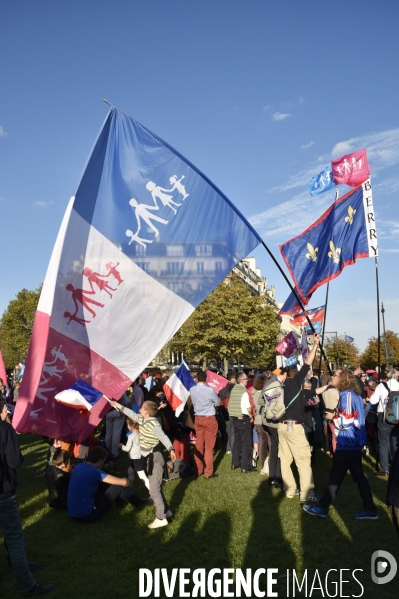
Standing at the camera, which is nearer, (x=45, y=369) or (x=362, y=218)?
(x=45, y=369)

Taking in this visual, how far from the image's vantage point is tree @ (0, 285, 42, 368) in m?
66.1

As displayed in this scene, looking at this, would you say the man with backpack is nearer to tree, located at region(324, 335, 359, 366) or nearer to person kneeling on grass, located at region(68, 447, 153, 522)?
person kneeling on grass, located at region(68, 447, 153, 522)

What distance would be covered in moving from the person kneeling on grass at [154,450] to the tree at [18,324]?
61179mm

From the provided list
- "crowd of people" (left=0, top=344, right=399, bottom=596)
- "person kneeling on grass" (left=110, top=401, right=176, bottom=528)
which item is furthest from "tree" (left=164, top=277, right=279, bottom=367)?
"person kneeling on grass" (left=110, top=401, right=176, bottom=528)

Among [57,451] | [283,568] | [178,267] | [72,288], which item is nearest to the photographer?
[283,568]

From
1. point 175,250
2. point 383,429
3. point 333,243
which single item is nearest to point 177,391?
point 383,429

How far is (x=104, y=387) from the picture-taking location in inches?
283

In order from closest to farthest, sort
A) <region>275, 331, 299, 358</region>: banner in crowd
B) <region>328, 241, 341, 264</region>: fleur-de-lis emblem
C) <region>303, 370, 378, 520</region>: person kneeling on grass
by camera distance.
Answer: <region>303, 370, 378, 520</region>: person kneeling on grass < <region>328, 241, 341, 264</region>: fleur-de-lis emblem < <region>275, 331, 299, 358</region>: banner in crowd

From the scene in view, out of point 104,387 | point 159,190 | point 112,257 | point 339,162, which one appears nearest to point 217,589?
point 104,387

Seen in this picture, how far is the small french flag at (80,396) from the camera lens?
22.0 ft

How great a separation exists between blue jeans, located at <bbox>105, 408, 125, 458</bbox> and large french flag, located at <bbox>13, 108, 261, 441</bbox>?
5.16 meters

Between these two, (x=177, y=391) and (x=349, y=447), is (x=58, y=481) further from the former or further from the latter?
(x=177, y=391)

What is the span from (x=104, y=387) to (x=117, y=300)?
1.21 m

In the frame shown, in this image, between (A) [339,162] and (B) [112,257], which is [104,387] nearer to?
(B) [112,257]
